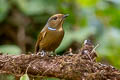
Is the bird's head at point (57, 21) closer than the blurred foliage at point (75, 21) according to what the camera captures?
Yes

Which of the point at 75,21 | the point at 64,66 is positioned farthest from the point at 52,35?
the point at 75,21

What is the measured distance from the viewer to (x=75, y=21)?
7426 mm

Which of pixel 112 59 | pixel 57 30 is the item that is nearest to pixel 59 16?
pixel 57 30

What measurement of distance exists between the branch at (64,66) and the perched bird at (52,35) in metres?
0.74

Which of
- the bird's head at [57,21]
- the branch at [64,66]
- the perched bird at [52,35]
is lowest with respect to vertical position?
the branch at [64,66]

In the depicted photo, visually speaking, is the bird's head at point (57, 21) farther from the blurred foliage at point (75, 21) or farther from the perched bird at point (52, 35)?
the blurred foliage at point (75, 21)

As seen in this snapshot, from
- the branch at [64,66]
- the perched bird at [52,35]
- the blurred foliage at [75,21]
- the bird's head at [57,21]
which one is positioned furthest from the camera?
the blurred foliage at [75,21]

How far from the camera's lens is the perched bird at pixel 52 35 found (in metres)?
4.76

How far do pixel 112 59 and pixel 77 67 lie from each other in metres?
3.05

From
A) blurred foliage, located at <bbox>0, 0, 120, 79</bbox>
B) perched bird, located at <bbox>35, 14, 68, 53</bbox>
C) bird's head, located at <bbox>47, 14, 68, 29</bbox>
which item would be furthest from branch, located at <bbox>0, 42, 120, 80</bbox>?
blurred foliage, located at <bbox>0, 0, 120, 79</bbox>

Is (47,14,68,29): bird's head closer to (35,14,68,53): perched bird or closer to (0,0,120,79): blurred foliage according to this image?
(35,14,68,53): perched bird

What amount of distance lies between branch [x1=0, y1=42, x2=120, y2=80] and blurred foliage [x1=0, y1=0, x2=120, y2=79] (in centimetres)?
265

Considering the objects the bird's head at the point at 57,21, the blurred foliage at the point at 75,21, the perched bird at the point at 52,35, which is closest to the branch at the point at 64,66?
the perched bird at the point at 52,35

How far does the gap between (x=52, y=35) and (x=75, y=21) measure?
8.64 feet
